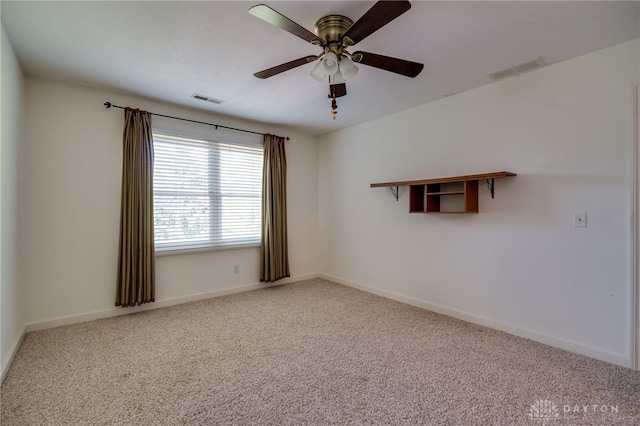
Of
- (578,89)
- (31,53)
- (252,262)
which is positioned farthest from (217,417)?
(578,89)

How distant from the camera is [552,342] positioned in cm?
260

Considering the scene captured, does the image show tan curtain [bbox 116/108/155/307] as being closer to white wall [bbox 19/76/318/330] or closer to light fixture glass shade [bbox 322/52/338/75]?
white wall [bbox 19/76/318/330]

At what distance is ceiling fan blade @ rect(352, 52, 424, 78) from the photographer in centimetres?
200

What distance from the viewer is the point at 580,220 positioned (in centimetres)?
247

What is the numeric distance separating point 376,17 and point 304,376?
93.1 inches

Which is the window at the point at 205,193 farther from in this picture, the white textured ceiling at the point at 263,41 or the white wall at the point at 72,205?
the white textured ceiling at the point at 263,41

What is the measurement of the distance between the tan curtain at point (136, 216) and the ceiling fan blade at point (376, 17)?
270 cm

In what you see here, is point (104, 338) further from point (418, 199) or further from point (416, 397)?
point (418, 199)

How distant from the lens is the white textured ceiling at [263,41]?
190 centimetres

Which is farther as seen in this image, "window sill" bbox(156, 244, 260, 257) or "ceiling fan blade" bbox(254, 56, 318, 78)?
"window sill" bbox(156, 244, 260, 257)

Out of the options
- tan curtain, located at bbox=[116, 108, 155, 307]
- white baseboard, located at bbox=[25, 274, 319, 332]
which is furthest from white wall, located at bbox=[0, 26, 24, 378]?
tan curtain, located at bbox=[116, 108, 155, 307]

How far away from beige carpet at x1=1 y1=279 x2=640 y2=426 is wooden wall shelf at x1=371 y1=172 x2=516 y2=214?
1.24 meters

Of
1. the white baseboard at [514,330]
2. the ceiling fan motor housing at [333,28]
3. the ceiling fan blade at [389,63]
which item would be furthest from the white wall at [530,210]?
the ceiling fan motor housing at [333,28]

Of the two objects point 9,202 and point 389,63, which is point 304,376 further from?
point 9,202
